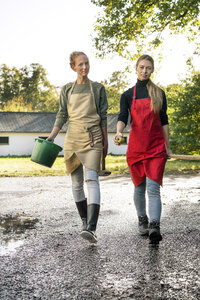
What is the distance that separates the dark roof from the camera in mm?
44250

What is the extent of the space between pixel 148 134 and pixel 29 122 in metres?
43.5

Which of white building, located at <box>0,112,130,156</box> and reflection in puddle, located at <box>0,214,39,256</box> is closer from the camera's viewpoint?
reflection in puddle, located at <box>0,214,39,256</box>

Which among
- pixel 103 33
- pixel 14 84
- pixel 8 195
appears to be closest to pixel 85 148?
pixel 8 195

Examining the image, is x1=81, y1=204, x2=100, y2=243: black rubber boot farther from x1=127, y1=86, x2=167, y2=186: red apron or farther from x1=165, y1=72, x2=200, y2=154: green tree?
x1=165, y1=72, x2=200, y2=154: green tree

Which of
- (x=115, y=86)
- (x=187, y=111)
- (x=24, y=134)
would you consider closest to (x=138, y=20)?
(x=187, y=111)

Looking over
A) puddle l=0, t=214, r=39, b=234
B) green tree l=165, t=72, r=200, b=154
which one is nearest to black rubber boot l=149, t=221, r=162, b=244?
puddle l=0, t=214, r=39, b=234

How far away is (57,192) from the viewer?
9594 mm

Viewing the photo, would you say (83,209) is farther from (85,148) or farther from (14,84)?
(14,84)

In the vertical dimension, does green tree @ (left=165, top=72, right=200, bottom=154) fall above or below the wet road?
above

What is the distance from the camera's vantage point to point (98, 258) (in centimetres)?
375

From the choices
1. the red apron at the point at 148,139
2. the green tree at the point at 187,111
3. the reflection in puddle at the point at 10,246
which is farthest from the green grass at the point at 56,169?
the red apron at the point at 148,139

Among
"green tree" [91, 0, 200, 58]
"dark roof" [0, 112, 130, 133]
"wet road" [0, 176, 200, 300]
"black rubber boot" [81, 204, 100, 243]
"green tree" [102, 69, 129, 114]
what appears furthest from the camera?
"green tree" [102, 69, 129, 114]

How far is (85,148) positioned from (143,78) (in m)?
1.05

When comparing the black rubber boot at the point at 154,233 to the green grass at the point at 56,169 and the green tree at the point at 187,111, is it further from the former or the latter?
the green tree at the point at 187,111
